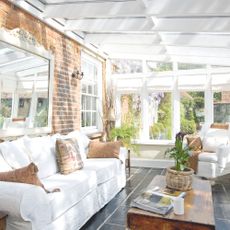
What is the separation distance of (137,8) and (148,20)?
53cm

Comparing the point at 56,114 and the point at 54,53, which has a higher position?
the point at 54,53

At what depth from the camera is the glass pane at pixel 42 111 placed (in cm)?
394

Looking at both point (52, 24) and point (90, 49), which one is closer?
point (52, 24)

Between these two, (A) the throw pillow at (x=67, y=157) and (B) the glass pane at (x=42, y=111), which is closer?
(A) the throw pillow at (x=67, y=157)

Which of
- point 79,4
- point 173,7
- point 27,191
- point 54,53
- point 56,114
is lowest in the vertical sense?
point 27,191

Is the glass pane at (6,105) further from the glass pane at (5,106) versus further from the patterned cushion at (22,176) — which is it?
the patterned cushion at (22,176)

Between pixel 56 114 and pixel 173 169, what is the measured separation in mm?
2304

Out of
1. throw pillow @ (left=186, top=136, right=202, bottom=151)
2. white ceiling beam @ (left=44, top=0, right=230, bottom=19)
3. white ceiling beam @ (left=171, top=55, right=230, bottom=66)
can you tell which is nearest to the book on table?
white ceiling beam @ (left=44, top=0, right=230, bottom=19)

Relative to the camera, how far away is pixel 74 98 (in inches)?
202

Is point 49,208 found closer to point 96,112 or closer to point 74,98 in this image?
point 74,98

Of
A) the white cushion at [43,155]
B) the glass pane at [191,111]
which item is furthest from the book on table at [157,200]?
the glass pane at [191,111]

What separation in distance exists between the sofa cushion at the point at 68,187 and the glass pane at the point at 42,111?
960 mm

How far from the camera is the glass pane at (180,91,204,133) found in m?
6.39

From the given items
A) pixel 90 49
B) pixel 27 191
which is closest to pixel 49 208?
pixel 27 191
